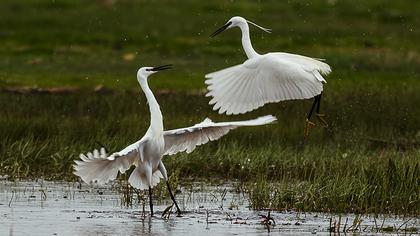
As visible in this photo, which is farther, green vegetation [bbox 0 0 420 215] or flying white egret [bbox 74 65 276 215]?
green vegetation [bbox 0 0 420 215]

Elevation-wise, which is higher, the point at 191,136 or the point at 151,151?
the point at 191,136

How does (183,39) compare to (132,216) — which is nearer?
(132,216)

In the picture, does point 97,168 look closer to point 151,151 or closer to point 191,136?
point 151,151

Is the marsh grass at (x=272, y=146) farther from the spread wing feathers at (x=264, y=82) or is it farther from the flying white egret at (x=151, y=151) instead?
the spread wing feathers at (x=264, y=82)

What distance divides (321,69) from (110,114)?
509 cm

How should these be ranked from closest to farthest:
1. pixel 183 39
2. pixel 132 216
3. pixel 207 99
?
pixel 132 216
pixel 207 99
pixel 183 39

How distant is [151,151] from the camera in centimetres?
1364

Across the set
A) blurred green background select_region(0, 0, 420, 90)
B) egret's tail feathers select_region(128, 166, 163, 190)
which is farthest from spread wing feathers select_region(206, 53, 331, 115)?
blurred green background select_region(0, 0, 420, 90)

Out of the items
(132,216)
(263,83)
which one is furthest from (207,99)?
(132,216)

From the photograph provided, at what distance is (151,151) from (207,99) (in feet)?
18.2

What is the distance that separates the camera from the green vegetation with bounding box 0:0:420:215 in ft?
45.5

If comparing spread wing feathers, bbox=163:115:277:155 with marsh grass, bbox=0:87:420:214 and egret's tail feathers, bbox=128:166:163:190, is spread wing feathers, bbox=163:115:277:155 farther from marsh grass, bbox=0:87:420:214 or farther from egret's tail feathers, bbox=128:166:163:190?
egret's tail feathers, bbox=128:166:163:190

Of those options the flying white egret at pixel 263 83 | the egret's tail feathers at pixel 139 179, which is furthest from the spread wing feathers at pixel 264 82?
the egret's tail feathers at pixel 139 179

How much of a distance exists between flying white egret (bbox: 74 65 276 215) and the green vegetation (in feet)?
1.88
